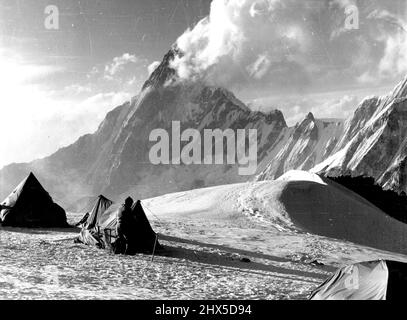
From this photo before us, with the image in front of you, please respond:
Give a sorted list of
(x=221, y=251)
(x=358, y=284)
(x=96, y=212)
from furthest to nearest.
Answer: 1. (x=96, y=212)
2. (x=221, y=251)
3. (x=358, y=284)

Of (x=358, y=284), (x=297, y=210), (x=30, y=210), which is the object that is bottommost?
(x=358, y=284)

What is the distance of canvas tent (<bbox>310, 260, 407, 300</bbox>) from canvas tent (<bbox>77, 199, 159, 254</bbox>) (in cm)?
893

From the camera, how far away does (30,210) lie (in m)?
28.7

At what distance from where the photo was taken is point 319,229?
3703 centimetres

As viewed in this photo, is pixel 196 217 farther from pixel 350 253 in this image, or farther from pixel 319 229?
Answer: pixel 350 253

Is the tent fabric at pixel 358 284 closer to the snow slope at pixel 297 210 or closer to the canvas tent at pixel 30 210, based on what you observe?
the canvas tent at pixel 30 210

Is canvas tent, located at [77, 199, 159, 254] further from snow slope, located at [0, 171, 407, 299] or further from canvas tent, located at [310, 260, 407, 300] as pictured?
canvas tent, located at [310, 260, 407, 300]

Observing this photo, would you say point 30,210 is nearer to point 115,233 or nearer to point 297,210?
point 115,233

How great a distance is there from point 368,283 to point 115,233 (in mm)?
11183

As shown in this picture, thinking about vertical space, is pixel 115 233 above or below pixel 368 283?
above

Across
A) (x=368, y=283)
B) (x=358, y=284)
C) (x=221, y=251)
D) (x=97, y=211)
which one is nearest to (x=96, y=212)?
(x=97, y=211)

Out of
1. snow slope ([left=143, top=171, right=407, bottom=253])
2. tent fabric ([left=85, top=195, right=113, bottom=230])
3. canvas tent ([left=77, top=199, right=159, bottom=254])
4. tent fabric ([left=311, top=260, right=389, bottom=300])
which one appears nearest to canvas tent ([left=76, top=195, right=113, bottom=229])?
tent fabric ([left=85, top=195, right=113, bottom=230])

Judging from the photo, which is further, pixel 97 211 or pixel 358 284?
pixel 97 211
